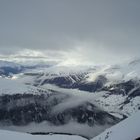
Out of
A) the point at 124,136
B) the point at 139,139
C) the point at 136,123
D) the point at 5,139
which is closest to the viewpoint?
the point at 139,139

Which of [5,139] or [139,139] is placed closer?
A: [139,139]

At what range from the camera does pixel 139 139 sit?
92.4 m

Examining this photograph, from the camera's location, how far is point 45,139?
195 m

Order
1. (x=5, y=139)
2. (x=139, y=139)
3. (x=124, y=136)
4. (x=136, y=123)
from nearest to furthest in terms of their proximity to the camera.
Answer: (x=139, y=139) → (x=124, y=136) → (x=136, y=123) → (x=5, y=139)

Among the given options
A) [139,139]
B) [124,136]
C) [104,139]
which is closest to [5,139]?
[104,139]

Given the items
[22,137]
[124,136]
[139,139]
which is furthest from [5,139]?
[139,139]

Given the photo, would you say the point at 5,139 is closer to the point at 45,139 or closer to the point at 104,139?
the point at 45,139

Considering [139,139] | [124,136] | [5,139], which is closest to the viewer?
[139,139]

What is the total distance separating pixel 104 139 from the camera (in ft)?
417

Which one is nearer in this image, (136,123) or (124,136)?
(124,136)

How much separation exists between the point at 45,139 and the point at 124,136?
89.9 metres

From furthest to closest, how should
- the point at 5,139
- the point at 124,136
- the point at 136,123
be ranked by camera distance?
the point at 5,139
the point at 136,123
the point at 124,136

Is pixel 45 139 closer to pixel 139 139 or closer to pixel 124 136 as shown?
pixel 124 136

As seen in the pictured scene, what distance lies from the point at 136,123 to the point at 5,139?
83.8 metres
